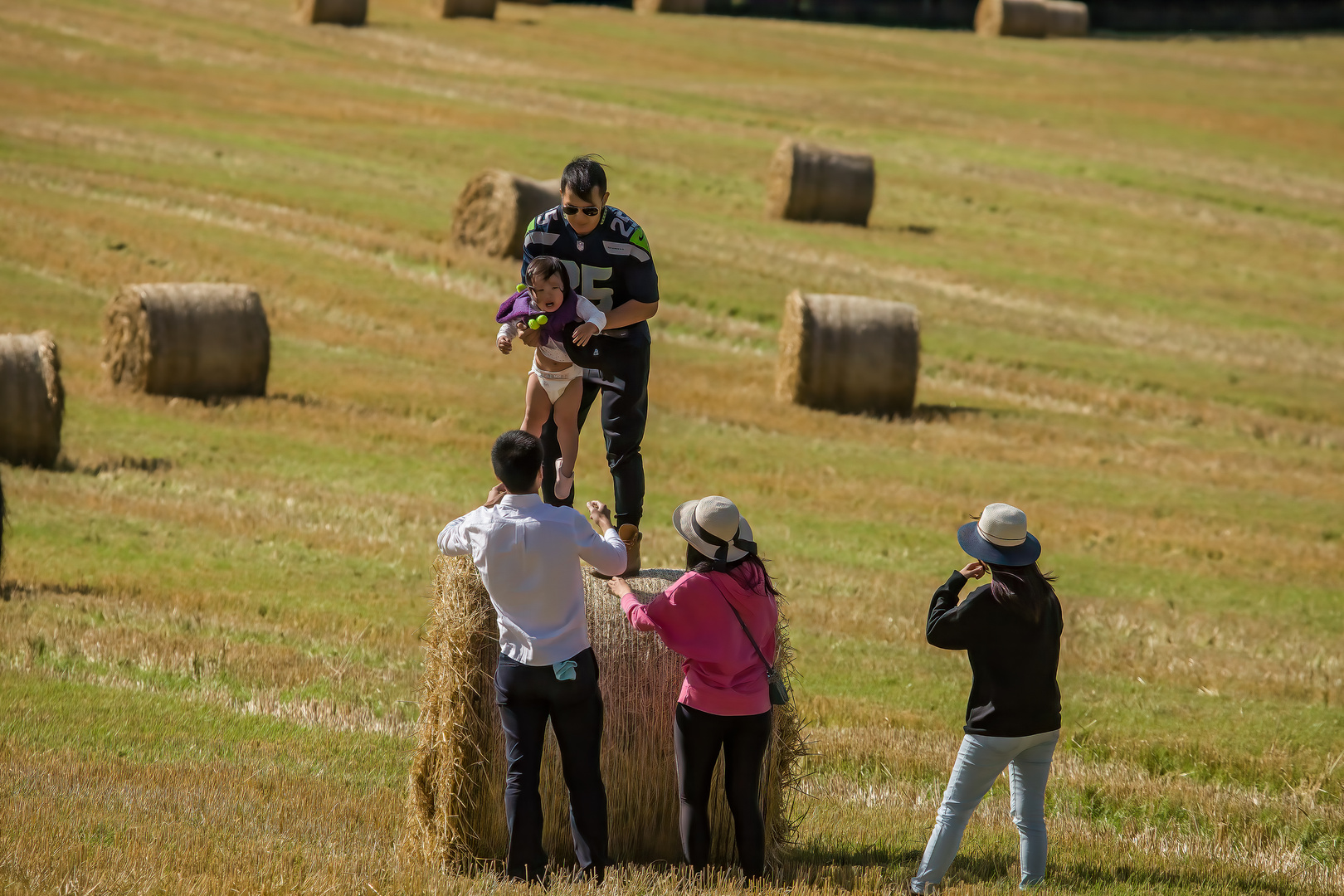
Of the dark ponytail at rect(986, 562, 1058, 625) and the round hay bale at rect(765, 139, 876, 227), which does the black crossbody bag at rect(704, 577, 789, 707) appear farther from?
the round hay bale at rect(765, 139, 876, 227)

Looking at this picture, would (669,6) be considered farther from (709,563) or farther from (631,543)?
(709,563)

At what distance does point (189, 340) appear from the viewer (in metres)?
18.5

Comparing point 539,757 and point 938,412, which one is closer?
point 539,757

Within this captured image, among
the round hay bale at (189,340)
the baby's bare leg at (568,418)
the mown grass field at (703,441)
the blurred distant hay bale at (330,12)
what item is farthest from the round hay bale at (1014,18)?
the baby's bare leg at (568,418)

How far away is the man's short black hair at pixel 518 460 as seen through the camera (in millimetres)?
6289

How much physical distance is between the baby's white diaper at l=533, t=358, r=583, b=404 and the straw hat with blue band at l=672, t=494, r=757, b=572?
1.06m

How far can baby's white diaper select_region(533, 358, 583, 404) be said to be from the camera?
7172 mm

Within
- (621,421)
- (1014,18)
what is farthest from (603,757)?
(1014,18)

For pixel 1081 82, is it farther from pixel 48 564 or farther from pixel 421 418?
pixel 48 564

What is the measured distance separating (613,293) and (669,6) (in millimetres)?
56414

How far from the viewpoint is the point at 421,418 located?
61.2 ft

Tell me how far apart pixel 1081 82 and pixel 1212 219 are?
1809 centimetres

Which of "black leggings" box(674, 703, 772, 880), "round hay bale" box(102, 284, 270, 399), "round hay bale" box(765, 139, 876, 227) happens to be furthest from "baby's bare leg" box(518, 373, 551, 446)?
"round hay bale" box(765, 139, 876, 227)

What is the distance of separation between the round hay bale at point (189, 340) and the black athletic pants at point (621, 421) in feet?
39.8
